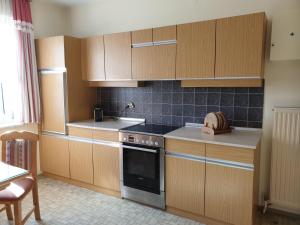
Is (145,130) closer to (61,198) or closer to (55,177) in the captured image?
(61,198)

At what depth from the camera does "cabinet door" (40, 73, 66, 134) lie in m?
3.35

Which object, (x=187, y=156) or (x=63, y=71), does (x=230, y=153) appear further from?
(x=63, y=71)

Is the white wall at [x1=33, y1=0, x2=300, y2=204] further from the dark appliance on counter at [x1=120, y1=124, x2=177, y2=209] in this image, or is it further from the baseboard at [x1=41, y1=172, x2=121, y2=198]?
the baseboard at [x1=41, y1=172, x2=121, y2=198]

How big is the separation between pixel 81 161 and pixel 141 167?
3.12 ft

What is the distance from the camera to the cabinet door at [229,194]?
2.22m

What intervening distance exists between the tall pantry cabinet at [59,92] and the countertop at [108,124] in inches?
7.2

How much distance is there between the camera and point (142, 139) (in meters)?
2.75

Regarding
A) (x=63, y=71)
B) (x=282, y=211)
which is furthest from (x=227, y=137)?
(x=63, y=71)

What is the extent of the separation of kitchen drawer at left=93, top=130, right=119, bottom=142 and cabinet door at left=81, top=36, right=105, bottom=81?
750 millimetres

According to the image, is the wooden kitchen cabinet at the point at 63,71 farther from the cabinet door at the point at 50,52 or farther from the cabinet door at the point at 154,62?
the cabinet door at the point at 154,62

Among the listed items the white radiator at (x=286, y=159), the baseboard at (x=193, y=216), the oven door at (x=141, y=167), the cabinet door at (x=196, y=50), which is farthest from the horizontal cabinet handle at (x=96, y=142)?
the white radiator at (x=286, y=159)

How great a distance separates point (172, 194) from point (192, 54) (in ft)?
5.05

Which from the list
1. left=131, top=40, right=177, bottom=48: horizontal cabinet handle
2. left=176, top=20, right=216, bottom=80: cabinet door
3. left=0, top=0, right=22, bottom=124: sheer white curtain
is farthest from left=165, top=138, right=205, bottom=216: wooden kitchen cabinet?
left=0, top=0, right=22, bottom=124: sheer white curtain

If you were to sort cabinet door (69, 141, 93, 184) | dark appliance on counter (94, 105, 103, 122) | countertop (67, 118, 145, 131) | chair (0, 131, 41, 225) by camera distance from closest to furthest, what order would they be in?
1. chair (0, 131, 41, 225)
2. countertop (67, 118, 145, 131)
3. cabinet door (69, 141, 93, 184)
4. dark appliance on counter (94, 105, 103, 122)
